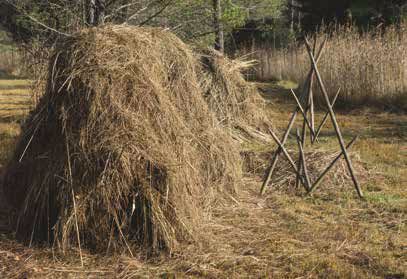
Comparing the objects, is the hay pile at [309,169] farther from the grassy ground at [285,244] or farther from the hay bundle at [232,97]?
the hay bundle at [232,97]

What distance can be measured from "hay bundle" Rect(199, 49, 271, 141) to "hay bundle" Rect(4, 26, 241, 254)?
129 inches

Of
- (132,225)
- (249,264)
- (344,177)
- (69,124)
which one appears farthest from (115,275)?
(344,177)

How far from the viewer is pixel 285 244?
14.7ft

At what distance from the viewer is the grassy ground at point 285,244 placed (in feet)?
13.0

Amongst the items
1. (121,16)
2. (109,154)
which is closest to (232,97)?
(121,16)

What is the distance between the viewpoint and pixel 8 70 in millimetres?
27281

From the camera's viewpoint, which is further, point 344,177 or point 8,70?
point 8,70

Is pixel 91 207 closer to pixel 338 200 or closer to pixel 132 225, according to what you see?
pixel 132 225

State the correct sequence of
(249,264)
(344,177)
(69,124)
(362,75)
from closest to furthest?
1. (249,264)
2. (69,124)
3. (344,177)
4. (362,75)

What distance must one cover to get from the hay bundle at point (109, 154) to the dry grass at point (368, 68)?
8544mm

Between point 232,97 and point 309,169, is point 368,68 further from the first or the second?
point 309,169

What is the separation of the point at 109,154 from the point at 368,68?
9550 mm

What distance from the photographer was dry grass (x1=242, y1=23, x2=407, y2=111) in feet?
39.6

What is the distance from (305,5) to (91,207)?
24527 mm
